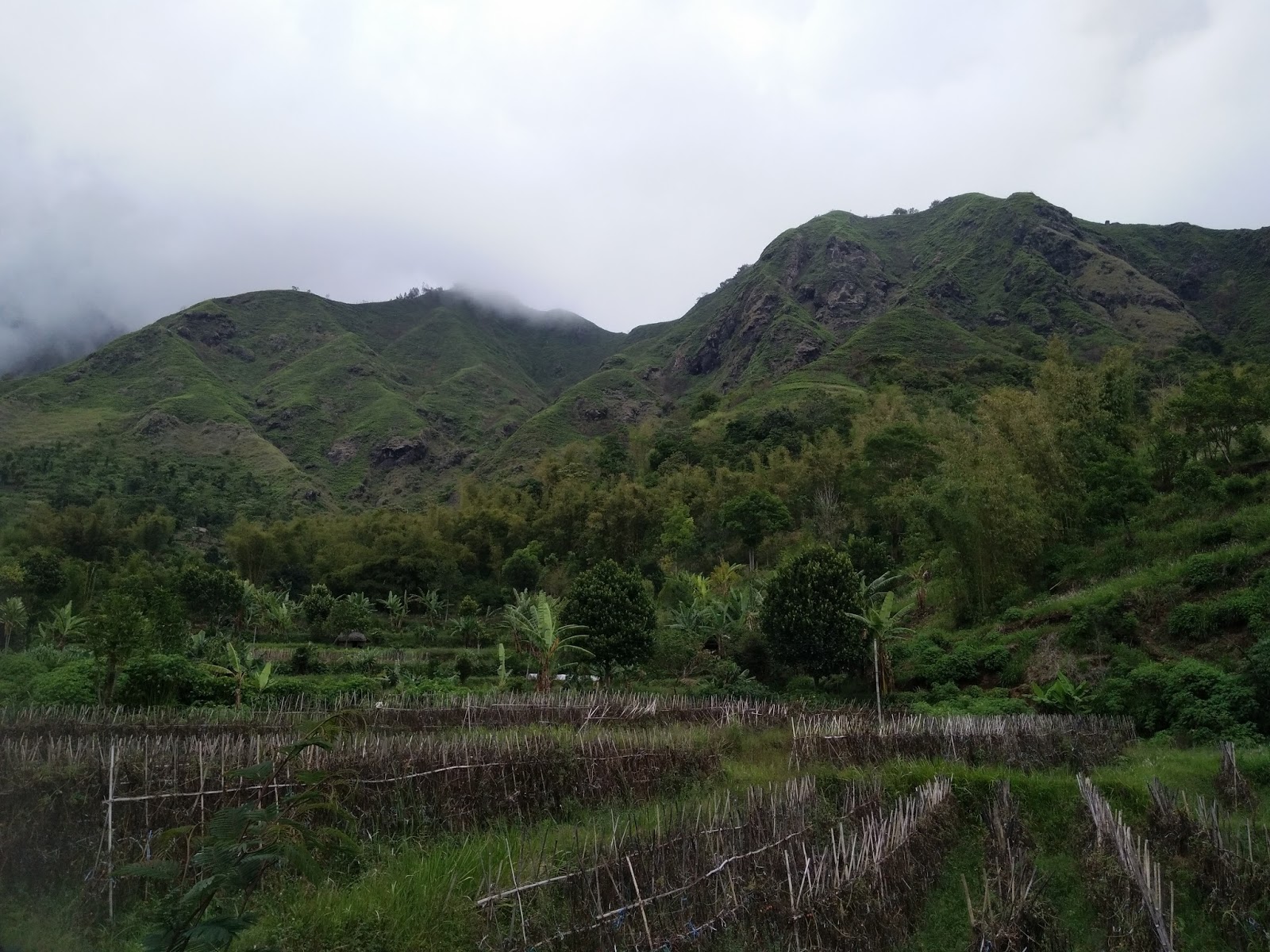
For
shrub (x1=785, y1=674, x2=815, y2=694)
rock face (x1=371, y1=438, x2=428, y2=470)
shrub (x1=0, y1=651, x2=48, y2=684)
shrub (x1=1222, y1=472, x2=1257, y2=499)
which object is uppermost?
rock face (x1=371, y1=438, x2=428, y2=470)

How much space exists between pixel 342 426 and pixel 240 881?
340ft

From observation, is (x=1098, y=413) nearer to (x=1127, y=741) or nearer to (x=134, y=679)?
(x=1127, y=741)

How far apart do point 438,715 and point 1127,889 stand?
35.0 ft

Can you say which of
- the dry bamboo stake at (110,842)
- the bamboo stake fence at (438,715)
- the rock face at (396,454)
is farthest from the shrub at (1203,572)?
the rock face at (396,454)

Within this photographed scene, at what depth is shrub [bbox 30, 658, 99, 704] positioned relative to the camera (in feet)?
45.2

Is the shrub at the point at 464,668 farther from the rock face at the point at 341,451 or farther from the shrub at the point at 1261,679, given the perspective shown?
the rock face at the point at 341,451

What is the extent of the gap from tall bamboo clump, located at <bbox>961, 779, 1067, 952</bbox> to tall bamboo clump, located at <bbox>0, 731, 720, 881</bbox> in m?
3.88

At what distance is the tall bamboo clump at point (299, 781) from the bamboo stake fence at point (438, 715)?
1.65 metres

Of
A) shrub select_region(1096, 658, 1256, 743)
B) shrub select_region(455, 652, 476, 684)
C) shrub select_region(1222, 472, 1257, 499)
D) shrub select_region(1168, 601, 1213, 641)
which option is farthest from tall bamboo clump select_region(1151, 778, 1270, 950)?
shrub select_region(455, 652, 476, 684)

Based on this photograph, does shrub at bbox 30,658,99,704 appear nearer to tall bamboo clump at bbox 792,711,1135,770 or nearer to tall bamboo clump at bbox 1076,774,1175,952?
tall bamboo clump at bbox 792,711,1135,770

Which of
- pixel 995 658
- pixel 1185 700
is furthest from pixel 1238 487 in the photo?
pixel 1185 700

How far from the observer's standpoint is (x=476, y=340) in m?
139

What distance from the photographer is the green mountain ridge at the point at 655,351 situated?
7906cm

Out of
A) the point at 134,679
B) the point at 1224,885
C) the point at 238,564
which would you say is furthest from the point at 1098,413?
the point at 238,564
